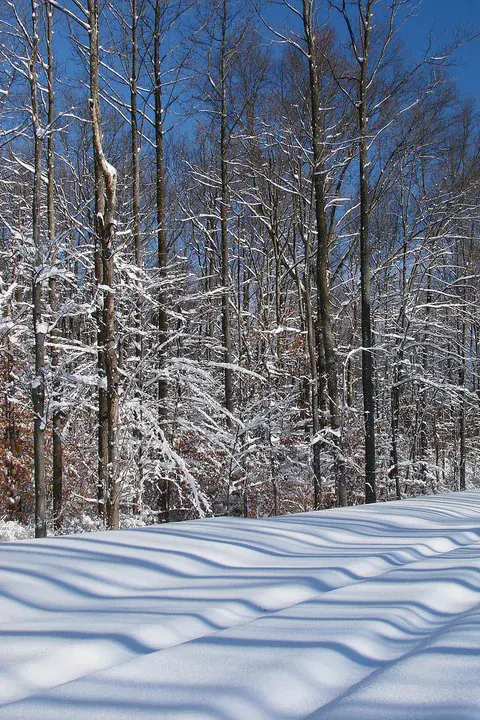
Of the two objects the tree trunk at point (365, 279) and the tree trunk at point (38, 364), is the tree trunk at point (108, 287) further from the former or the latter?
the tree trunk at point (365, 279)

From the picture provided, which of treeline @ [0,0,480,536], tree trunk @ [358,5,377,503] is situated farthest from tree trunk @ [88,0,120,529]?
tree trunk @ [358,5,377,503]

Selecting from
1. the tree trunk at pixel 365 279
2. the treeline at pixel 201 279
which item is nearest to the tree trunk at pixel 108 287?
the treeline at pixel 201 279

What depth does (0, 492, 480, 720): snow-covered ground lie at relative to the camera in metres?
1.67

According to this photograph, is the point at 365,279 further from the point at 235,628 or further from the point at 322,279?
the point at 235,628

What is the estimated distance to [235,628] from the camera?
7.37 ft

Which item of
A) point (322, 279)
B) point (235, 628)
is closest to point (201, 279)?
point (322, 279)

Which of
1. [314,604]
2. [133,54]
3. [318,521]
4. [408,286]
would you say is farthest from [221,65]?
[314,604]

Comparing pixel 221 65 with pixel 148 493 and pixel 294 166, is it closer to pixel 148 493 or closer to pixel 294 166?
pixel 294 166

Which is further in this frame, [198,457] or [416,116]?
[198,457]

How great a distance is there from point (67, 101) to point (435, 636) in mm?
12495

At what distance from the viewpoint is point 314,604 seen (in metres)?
2.55

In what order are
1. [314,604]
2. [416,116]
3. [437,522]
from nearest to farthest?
[314,604]
[437,522]
[416,116]

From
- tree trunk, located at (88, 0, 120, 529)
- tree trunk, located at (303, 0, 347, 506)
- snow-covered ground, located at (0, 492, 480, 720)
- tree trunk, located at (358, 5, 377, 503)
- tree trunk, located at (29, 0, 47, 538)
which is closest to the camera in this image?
snow-covered ground, located at (0, 492, 480, 720)

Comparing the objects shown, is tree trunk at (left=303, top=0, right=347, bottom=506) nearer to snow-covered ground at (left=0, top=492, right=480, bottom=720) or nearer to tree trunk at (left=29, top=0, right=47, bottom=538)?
tree trunk at (left=29, top=0, right=47, bottom=538)
